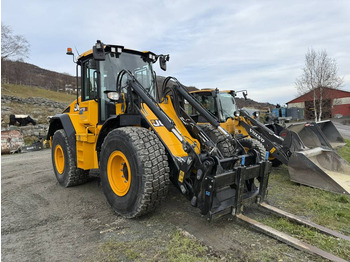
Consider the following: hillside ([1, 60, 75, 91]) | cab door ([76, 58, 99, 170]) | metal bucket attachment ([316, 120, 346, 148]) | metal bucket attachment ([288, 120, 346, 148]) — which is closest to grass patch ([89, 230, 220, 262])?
cab door ([76, 58, 99, 170])

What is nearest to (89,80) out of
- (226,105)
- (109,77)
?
(109,77)

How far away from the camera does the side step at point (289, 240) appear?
245 centimetres

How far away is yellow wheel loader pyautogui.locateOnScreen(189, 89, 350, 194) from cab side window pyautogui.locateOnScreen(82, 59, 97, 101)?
1820mm

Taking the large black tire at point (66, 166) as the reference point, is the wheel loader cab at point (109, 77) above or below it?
above

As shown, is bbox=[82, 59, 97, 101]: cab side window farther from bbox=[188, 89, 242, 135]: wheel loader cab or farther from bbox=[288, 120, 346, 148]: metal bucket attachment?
bbox=[288, 120, 346, 148]: metal bucket attachment

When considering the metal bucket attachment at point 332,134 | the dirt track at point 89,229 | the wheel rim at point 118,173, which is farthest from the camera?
the metal bucket attachment at point 332,134

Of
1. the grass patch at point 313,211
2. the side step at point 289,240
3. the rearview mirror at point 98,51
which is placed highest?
the rearview mirror at point 98,51

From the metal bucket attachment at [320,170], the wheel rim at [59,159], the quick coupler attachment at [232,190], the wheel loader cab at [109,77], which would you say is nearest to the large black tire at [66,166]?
the wheel rim at [59,159]

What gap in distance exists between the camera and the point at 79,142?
15.3 feet

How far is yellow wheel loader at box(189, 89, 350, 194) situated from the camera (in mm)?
4664

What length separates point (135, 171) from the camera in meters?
3.20

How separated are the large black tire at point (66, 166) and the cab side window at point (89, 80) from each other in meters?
1.05

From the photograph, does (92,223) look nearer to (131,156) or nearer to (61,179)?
(131,156)

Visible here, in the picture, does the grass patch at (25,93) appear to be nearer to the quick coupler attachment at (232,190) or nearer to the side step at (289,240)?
the quick coupler attachment at (232,190)
